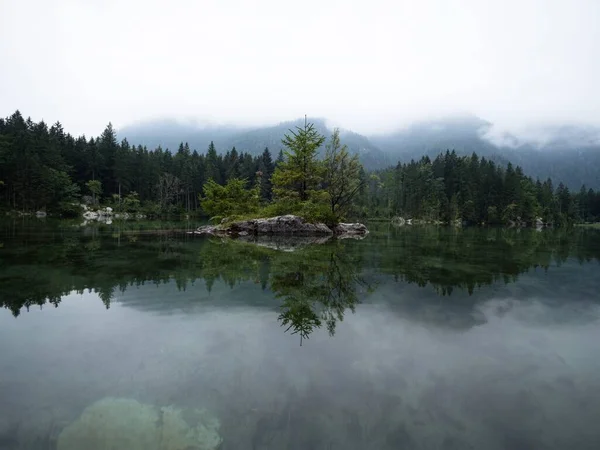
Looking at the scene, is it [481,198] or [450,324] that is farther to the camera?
[481,198]

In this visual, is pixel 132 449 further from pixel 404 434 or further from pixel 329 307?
pixel 329 307

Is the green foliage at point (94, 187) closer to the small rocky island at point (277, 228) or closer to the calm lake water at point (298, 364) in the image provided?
the small rocky island at point (277, 228)

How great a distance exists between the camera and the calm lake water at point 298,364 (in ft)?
12.3

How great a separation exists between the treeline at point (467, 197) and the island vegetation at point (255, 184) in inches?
12.8

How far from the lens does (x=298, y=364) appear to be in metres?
5.22

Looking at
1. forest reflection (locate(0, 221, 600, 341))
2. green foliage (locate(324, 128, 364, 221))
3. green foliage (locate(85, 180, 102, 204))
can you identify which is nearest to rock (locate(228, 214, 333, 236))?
green foliage (locate(324, 128, 364, 221))

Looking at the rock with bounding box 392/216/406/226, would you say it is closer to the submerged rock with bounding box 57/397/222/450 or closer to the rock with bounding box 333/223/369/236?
the rock with bounding box 333/223/369/236

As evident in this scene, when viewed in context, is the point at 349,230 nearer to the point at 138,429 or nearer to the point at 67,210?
the point at 138,429

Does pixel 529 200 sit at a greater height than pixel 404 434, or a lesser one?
greater

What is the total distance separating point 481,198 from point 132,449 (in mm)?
123960

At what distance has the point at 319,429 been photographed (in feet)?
12.3

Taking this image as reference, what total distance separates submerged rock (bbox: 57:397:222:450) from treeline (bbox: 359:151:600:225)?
106 meters

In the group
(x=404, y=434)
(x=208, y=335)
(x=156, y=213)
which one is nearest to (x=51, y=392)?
(x=208, y=335)

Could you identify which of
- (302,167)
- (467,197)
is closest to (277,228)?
(302,167)
